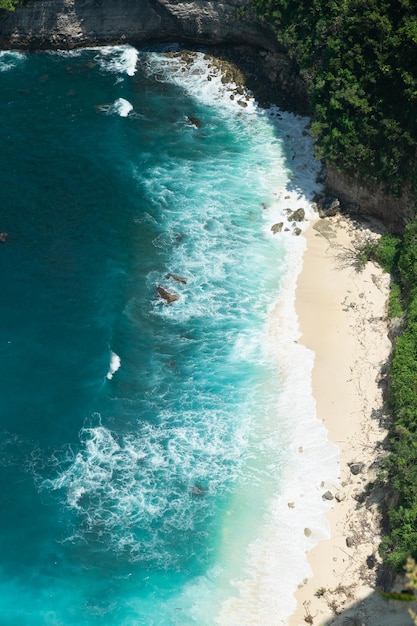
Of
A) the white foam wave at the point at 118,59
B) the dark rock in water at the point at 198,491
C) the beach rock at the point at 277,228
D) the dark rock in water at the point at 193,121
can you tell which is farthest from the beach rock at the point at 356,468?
the white foam wave at the point at 118,59

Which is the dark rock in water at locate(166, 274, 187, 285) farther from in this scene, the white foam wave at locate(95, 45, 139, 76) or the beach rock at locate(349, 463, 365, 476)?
the white foam wave at locate(95, 45, 139, 76)

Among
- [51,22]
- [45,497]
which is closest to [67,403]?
[45,497]

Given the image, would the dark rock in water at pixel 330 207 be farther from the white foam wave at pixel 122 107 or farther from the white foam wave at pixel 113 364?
the white foam wave at pixel 122 107

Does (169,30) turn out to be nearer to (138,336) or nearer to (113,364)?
(138,336)

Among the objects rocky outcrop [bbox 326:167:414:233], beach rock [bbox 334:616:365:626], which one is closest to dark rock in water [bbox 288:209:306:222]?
rocky outcrop [bbox 326:167:414:233]

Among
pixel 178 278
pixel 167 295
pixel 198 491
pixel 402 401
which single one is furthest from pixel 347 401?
pixel 178 278

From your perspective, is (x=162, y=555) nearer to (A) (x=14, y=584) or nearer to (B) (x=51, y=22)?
(A) (x=14, y=584)
